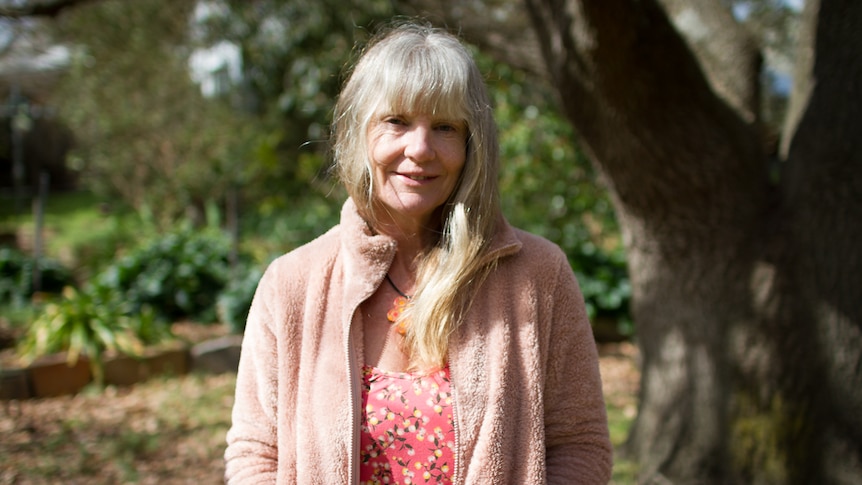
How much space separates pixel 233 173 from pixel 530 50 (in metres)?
6.73

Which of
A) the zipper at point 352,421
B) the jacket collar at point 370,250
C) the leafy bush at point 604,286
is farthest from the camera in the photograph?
the leafy bush at point 604,286

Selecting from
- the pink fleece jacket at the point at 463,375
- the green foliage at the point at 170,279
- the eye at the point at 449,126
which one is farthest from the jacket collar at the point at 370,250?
the green foliage at the point at 170,279

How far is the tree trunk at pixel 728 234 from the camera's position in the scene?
2871mm

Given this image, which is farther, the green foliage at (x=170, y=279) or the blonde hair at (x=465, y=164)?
the green foliage at (x=170, y=279)

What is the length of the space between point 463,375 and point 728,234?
220 centimetres

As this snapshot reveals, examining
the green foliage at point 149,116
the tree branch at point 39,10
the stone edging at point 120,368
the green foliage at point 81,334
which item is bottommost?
the stone edging at point 120,368

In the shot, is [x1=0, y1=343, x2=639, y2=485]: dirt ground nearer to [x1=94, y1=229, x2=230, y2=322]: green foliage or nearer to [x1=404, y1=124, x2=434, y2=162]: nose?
[x1=94, y1=229, x2=230, y2=322]: green foliage

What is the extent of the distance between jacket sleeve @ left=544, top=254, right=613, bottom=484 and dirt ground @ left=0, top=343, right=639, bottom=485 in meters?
2.94

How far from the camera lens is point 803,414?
309 centimetres

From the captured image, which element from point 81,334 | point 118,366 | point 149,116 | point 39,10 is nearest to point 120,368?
point 118,366

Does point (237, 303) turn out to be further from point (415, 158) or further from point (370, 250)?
point (415, 158)

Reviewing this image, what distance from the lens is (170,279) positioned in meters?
7.12

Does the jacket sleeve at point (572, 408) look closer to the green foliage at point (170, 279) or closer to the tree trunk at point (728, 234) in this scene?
the tree trunk at point (728, 234)

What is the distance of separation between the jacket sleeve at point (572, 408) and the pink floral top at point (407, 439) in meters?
0.23
